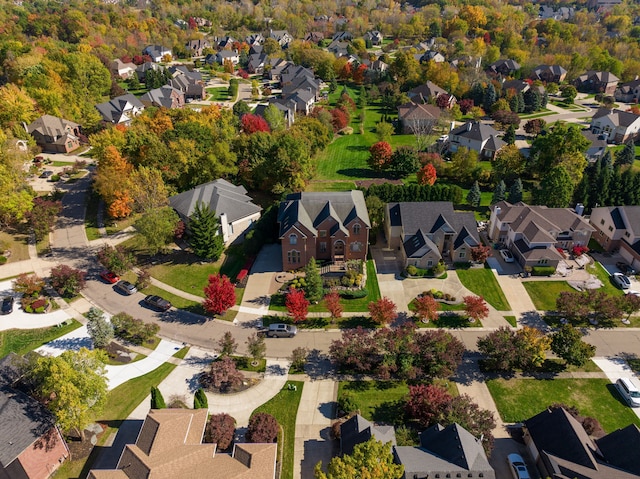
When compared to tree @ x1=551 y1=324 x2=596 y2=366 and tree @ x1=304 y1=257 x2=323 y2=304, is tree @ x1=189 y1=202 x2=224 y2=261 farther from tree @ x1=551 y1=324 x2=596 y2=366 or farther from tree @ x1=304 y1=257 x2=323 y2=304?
tree @ x1=551 y1=324 x2=596 y2=366

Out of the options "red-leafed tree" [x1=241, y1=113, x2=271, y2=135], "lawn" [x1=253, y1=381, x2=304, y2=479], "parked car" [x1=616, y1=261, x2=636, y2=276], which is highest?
"red-leafed tree" [x1=241, y1=113, x2=271, y2=135]

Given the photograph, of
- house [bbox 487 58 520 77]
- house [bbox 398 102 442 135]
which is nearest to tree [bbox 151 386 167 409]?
house [bbox 398 102 442 135]

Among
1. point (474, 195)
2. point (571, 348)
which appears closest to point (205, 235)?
point (571, 348)

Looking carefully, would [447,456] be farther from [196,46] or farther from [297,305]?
[196,46]

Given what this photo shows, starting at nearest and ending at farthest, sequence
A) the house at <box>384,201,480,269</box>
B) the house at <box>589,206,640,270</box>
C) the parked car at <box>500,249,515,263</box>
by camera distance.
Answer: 1. the house at <box>384,201,480,269</box>
2. the house at <box>589,206,640,270</box>
3. the parked car at <box>500,249,515,263</box>

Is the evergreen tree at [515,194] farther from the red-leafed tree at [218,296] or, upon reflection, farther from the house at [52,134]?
the house at [52,134]

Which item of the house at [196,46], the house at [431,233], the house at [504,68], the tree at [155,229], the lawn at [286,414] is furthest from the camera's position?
the house at [196,46]

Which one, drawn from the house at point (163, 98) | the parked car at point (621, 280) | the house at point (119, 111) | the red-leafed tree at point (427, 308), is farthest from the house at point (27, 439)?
the house at point (163, 98)
